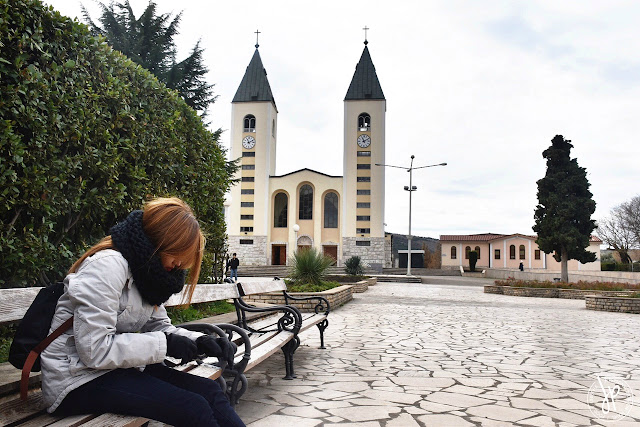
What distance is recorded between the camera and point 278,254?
52.5 meters

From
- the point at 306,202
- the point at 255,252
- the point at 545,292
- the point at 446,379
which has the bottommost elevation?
the point at 545,292

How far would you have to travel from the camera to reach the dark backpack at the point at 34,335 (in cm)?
199

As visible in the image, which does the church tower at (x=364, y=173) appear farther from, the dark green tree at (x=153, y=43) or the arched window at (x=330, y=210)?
the dark green tree at (x=153, y=43)

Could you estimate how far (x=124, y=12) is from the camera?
22219 millimetres

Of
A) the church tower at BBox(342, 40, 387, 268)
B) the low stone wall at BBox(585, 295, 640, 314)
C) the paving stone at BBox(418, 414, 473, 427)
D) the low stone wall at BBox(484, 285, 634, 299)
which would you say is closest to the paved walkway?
the paving stone at BBox(418, 414, 473, 427)

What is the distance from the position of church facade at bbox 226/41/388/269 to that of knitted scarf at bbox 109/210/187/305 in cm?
4682

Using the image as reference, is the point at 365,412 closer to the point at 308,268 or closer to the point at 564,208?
the point at 308,268

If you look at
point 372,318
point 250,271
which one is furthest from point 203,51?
point 250,271

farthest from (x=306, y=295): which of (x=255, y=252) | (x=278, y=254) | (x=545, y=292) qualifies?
(x=278, y=254)

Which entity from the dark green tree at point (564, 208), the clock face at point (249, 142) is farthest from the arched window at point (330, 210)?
the dark green tree at point (564, 208)

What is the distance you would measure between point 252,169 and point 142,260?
165 feet

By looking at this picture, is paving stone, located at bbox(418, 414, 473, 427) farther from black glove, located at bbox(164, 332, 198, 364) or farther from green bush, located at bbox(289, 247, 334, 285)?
green bush, located at bbox(289, 247, 334, 285)

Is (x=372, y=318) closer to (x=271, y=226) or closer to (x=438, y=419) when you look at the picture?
(x=438, y=419)

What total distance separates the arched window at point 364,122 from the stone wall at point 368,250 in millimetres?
11467
